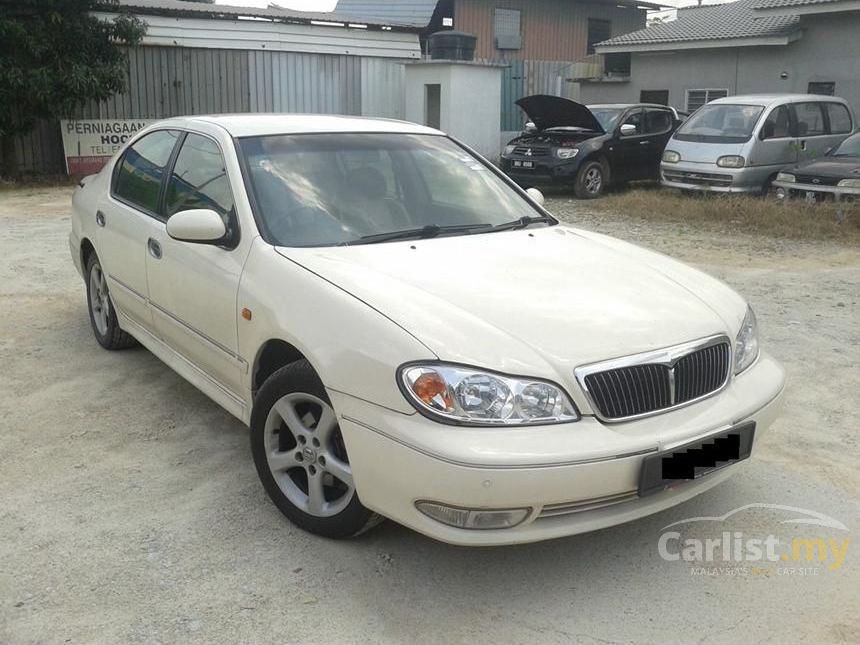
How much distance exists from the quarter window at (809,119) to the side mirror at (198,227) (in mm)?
12312

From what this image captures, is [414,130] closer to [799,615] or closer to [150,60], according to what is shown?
[799,615]

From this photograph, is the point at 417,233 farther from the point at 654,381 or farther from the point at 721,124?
the point at 721,124

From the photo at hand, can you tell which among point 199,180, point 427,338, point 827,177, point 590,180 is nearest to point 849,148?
point 827,177

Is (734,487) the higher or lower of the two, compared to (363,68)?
lower

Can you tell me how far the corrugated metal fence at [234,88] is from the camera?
16.2 metres

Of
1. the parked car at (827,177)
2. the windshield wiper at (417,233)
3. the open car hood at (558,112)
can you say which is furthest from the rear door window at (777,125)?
the windshield wiper at (417,233)

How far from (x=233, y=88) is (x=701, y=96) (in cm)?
1044

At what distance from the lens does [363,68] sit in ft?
62.2

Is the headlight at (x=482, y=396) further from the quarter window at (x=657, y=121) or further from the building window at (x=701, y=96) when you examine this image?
the building window at (x=701, y=96)

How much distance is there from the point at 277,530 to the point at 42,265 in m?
6.06

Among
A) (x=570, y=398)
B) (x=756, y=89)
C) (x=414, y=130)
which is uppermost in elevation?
(x=756, y=89)

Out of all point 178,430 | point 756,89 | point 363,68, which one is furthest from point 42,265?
point 756,89

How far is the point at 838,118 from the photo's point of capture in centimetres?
1435

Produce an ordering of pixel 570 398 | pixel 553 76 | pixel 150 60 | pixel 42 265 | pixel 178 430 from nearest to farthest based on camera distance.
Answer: pixel 570 398 < pixel 178 430 < pixel 42 265 < pixel 150 60 < pixel 553 76
